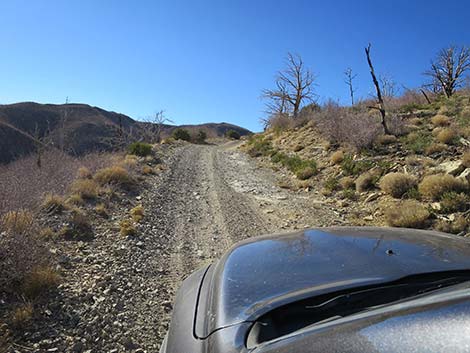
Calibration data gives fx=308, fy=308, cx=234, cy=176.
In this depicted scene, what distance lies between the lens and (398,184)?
7465 mm

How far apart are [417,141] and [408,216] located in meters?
5.72

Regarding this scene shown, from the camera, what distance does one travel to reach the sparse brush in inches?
136

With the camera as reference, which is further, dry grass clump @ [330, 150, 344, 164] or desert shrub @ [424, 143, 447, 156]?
dry grass clump @ [330, 150, 344, 164]

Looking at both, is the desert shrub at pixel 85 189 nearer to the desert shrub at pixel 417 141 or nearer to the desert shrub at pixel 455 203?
the desert shrub at pixel 455 203

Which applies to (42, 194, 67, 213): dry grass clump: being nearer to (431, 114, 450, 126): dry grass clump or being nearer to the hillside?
the hillside

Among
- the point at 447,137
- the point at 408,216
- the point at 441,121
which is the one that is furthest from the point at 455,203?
Answer: the point at 441,121

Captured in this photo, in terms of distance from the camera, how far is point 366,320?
1.07 metres

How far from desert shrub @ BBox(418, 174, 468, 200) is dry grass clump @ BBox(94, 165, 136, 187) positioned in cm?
791

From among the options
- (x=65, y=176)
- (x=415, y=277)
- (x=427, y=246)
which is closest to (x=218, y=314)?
(x=415, y=277)

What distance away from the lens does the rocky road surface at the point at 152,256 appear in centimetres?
310

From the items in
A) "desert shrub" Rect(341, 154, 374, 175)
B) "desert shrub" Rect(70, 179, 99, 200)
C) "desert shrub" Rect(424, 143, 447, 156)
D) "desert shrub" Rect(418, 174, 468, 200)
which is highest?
"desert shrub" Rect(424, 143, 447, 156)

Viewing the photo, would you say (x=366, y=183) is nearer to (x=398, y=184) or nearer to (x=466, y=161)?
(x=398, y=184)

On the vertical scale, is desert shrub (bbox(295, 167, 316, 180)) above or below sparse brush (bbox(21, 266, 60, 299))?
above

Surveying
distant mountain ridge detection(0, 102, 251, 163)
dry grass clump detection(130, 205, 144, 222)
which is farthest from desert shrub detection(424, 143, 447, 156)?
distant mountain ridge detection(0, 102, 251, 163)
